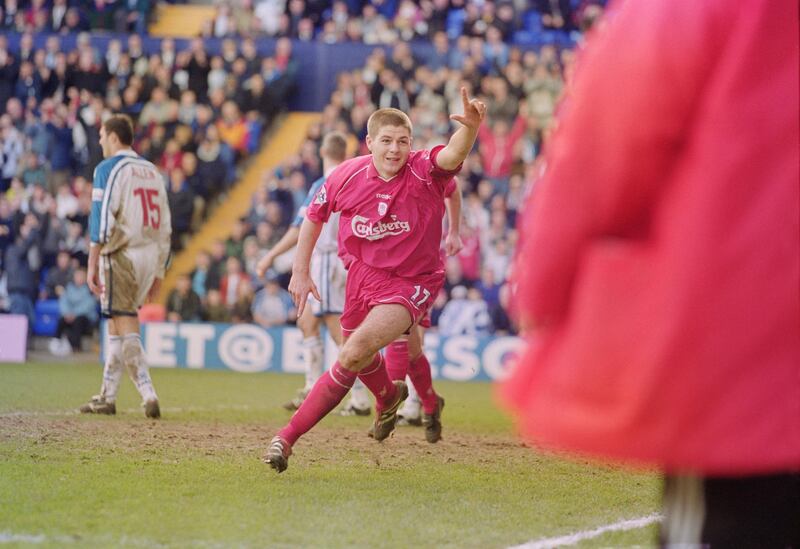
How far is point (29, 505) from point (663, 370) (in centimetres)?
443

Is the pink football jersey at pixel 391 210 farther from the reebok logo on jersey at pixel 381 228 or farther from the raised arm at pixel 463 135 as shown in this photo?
the raised arm at pixel 463 135

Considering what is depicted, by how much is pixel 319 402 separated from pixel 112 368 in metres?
3.95

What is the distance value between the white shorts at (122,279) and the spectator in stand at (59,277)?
31.8 ft

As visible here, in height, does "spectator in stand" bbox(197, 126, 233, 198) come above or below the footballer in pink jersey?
above

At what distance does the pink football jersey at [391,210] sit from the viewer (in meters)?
7.47

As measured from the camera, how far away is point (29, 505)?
20.0ft

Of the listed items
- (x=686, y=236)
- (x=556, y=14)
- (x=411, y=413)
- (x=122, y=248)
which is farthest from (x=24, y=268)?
(x=686, y=236)

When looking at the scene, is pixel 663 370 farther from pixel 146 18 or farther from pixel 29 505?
pixel 146 18

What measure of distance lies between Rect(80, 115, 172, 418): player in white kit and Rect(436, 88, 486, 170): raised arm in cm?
391

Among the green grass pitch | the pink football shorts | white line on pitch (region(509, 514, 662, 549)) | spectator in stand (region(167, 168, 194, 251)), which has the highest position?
spectator in stand (region(167, 168, 194, 251))

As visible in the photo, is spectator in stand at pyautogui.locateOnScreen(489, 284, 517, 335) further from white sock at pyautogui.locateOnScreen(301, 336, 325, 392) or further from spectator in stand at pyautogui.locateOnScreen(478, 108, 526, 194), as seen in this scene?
white sock at pyautogui.locateOnScreen(301, 336, 325, 392)

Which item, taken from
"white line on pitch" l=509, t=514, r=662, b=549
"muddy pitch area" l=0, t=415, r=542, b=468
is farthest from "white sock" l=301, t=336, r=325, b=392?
"white line on pitch" l=509, t=514, r=662, b=549

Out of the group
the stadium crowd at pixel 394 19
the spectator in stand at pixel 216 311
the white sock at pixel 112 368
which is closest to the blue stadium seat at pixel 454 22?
the stadium crowd at pixel 394 19

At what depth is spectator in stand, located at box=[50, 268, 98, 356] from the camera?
1912 cm
